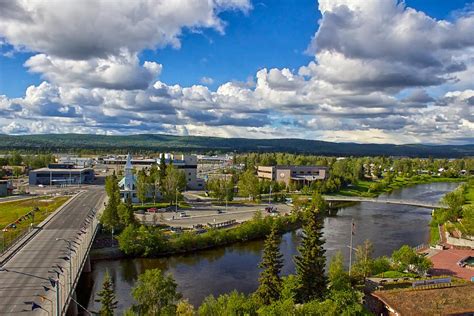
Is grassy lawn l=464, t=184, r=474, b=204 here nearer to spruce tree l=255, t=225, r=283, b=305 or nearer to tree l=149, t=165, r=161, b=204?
tree l=149, t=165, r=161, b=204

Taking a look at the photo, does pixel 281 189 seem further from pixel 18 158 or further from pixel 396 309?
pixel 18 158

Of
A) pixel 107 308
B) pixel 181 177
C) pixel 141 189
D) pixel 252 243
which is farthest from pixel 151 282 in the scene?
pixel 181 177

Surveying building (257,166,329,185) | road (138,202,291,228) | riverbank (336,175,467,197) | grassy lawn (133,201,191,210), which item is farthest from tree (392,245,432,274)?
building (257,166,329,185)

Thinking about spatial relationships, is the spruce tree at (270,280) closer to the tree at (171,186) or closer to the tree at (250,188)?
the tree at (171,186)

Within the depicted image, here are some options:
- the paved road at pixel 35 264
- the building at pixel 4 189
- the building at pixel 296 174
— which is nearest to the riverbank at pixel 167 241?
the paved road at pixel 35 264

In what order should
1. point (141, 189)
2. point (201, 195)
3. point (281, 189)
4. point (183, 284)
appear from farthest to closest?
point (281, 189), point (201, 195), point (141, 189), point (183, 284)

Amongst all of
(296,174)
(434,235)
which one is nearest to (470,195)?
(296,174)

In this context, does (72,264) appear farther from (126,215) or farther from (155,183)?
(155,183)
